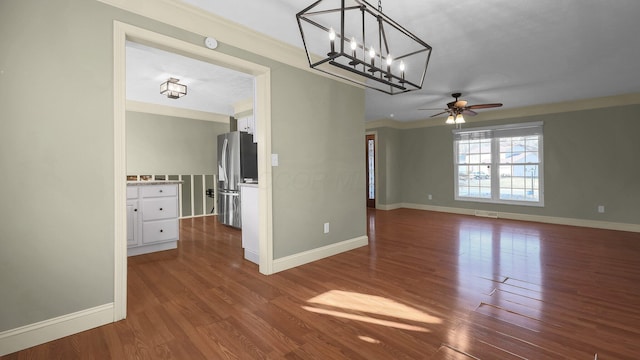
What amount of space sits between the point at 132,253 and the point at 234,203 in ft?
6.05

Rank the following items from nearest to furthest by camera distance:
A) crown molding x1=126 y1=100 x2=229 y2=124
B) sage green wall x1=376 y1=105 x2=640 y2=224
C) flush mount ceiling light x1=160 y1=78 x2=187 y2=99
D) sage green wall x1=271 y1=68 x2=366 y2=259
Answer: sage green wall x1=271 y1=68 x2=366 y2=259 < flush mount ceiling light x1=160 y1=78 x2=187 y2=99 < sage green wall x1=376 y1=105 x2=640 y2=224 < crown molding x1=126 y1=100 x2=229 y2=124

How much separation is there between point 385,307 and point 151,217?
10.3 feet

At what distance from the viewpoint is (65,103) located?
1.86 m

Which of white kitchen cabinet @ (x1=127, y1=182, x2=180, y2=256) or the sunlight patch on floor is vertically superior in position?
white kitchen cabinet @ (x1=127, y1=182, x2=180, y2=256)

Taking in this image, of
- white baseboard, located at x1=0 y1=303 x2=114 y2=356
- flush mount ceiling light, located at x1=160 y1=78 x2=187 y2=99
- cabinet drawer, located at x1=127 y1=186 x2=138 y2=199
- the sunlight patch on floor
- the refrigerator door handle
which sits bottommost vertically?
the sunlight patch on floor

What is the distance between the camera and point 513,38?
2.92 meters

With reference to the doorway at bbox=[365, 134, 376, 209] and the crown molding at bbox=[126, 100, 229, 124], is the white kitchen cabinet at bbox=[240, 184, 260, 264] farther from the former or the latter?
the doorway at bbox=[365, 134, 376, 209]

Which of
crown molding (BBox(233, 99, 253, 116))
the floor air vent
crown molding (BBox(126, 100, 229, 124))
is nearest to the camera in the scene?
crown molding (BBox(233, 99, 253, 116))

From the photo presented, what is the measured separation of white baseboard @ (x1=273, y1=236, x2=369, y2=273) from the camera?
306 cm

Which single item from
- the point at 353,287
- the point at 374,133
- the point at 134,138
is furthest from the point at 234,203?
the point at 374,133

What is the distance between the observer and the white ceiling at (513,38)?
2.34 metres

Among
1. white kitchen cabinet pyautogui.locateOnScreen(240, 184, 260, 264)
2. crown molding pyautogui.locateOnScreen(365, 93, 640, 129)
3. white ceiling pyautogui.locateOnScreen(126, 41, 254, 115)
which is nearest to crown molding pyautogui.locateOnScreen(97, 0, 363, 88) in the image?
white ceiling pyautogui.locateOnScreen(126, 41, 254, 115)

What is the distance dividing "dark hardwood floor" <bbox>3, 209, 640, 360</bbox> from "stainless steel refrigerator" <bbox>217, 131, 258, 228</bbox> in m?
1.37

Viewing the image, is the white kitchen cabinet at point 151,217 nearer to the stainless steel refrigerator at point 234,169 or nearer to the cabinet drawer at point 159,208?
the cabinet drawer at point 159,208
